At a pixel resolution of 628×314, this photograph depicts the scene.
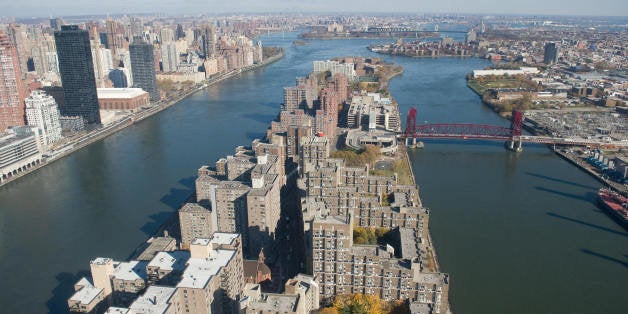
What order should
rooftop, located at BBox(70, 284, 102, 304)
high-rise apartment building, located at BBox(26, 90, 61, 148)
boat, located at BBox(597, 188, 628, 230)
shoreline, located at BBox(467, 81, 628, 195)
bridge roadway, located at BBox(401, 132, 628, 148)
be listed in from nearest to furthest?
rooftop, located at BBox(70, 284, 102, 304) < boat, located at BBox(597, 188, 628, 230) < shoreline, located at BBox(467, 81, 628, 195) < bridge roadway, located at BBox(401, 132, 628, 148) < high-rise apartment building, located at BBox(26, 90, 61, 148)

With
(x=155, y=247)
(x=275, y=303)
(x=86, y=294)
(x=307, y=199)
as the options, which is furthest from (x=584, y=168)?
(x=86, y=294)

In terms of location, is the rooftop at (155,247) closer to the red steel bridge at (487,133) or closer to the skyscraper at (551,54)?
the red steel bridge at (487,133)

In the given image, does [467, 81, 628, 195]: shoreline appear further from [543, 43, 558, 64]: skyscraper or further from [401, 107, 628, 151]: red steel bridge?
[543, 43, 558, 64]: skyscraper

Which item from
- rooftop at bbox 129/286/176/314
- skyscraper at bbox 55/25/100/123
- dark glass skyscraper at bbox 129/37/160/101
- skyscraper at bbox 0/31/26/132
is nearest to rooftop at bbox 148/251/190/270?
rooftop at bbox 129/286/176/314

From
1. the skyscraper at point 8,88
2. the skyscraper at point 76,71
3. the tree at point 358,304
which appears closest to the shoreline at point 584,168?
the tree at point 358,304

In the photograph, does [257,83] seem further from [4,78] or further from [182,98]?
[4,78]

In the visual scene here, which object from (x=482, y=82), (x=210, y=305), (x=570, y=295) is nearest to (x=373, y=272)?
(x=210, y=305)
